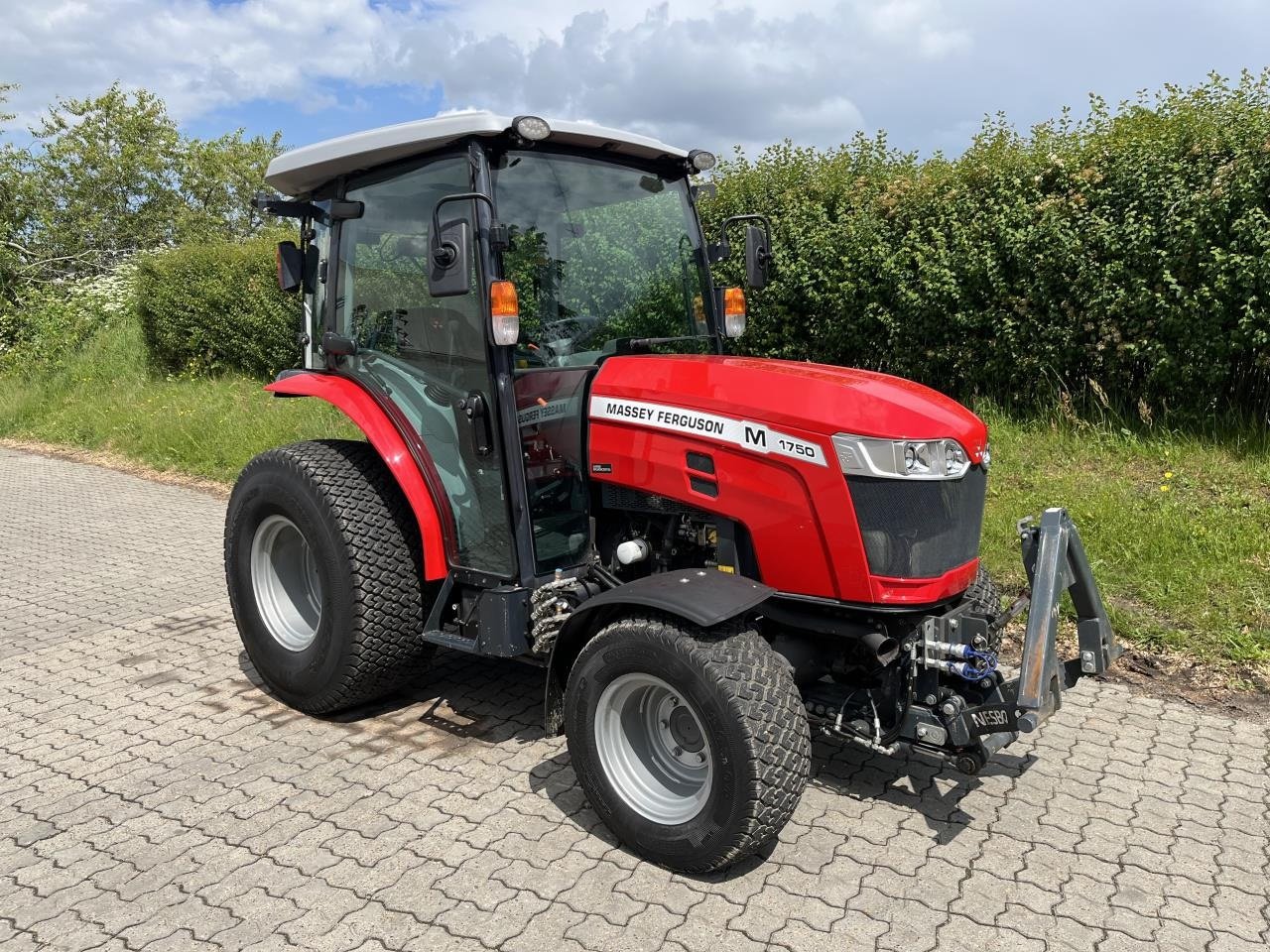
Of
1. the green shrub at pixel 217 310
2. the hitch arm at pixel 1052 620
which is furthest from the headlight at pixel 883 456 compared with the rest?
the green shrub at pixel 217 310

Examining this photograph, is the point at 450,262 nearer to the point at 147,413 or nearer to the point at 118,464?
the point at 118,464

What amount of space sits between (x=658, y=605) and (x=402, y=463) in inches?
54.7

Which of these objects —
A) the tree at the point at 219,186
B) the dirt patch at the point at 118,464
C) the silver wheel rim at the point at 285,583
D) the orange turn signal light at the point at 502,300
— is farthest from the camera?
the tree at the point at 219,186

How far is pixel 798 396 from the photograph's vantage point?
3.01 m

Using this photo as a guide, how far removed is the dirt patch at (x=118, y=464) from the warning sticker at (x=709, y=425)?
268 inches

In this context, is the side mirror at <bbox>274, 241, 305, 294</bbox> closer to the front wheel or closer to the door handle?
the door handle

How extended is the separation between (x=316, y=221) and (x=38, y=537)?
16.1ft

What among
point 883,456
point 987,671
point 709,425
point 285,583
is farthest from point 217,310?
point 987,671

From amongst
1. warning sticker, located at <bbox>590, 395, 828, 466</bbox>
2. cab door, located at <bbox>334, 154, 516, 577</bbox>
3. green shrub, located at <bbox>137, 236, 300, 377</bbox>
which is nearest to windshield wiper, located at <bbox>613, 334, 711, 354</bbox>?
warning sticker, located at <bbox>590, 395, 828, 466</bbox>

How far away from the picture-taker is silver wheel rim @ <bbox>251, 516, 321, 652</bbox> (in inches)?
165

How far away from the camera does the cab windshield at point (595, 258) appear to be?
347 cm

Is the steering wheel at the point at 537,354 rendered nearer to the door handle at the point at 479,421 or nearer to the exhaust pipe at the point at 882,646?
the door handle at the point at 479,421

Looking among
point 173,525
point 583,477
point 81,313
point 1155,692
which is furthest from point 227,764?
point 81,313

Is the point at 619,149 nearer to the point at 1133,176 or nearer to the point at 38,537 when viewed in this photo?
the point at 1133,176
